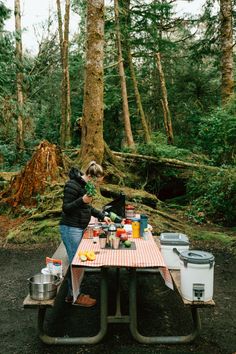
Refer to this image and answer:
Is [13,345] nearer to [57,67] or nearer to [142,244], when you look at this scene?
[142,244]

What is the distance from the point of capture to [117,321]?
433cm

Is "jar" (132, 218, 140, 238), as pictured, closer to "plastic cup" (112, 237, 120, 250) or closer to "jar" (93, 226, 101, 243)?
"jar" (93, 226, 101, 243)

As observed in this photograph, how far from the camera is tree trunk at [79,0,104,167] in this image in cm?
1009

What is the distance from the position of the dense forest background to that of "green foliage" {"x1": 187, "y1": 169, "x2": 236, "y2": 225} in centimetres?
3

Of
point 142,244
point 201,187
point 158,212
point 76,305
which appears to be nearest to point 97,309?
point 76,305

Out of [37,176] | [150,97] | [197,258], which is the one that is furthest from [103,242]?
[150,97]

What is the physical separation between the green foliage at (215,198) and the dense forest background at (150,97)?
3 centimetres

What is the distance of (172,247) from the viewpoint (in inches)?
178

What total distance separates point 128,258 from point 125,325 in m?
1.01

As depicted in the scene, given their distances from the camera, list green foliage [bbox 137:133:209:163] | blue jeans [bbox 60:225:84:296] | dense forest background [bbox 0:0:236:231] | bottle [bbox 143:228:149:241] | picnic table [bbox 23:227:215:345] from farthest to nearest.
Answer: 1. green foliage [bbox 137:133:209:163]
2. dense forest background [bbox 0:0:236:231]
3. bottle [bbox 143:228:149:241]
4. blue jeans [bbox 60:225:84:296]
5. picnic table [bbox 23:227:215:345]

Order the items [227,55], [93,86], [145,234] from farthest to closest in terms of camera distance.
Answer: [227,55] < [93,86] < [145,234]

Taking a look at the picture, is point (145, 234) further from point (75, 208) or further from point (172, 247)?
point (75, 208)

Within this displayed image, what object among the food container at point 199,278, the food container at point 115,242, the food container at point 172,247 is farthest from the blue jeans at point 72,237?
the food container at point 199,278

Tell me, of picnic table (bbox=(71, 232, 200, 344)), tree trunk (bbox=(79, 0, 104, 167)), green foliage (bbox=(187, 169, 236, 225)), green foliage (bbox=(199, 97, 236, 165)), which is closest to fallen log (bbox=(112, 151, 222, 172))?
green foliage (bbox=(187, 169, 236, 225))
